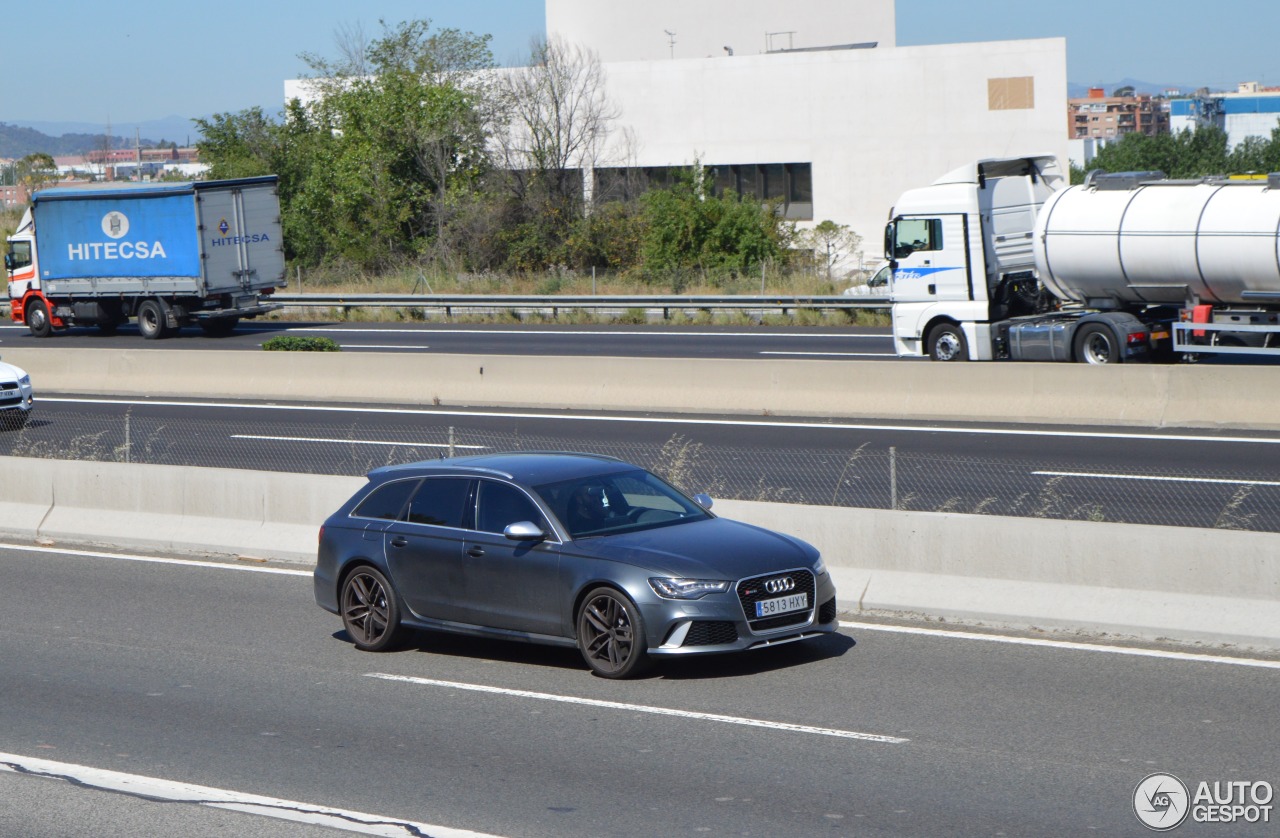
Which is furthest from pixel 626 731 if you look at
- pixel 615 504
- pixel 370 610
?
pixel 370 610

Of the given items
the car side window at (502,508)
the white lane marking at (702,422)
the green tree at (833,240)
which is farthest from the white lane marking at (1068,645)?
the green tree at (833,240)

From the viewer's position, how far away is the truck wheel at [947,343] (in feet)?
87.0

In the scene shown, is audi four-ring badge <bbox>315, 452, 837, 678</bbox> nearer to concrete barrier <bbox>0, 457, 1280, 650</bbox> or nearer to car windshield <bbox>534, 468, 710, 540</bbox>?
car windshield <bbox>534, 468, 710, 540</bbox>

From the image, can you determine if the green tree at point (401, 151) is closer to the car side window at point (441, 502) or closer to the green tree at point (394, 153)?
the green tree at point (394, 153)

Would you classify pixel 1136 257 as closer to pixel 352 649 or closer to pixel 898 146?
pixel 352 649

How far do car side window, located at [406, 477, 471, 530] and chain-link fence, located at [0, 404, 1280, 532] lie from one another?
3292 mm

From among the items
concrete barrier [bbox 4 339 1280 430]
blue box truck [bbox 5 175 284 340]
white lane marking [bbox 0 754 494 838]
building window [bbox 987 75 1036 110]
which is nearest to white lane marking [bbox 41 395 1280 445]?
concrete barrier [bbox 4 339 1280 430]

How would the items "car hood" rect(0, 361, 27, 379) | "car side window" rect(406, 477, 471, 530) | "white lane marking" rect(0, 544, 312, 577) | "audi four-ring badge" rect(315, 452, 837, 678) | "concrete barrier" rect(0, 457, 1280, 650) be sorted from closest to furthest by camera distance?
"audi four-ring badge" rect(315, 452, 837, 678) → "concrete barrier" rect(0, 457, 1280, 650) → "car side window" rect(406, 477, 471, 530) → "white lane marking" rect(0, 544, 312, 577) → "car hood" rect(0, 361, 27, 379)

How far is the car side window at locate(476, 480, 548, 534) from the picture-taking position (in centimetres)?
970

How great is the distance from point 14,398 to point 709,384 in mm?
10762

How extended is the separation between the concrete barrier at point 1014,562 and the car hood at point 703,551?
1.47 m

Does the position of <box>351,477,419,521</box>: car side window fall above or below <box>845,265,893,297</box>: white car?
below

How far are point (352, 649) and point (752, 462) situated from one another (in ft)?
23.5

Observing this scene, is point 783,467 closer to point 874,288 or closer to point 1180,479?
point 1180,479
